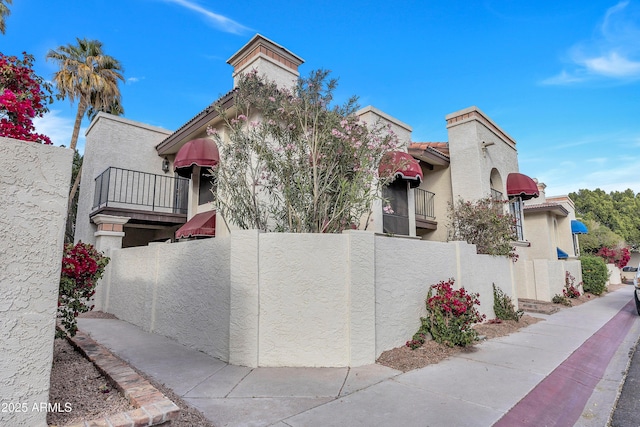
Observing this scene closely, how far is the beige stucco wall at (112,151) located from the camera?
12008 millimetres

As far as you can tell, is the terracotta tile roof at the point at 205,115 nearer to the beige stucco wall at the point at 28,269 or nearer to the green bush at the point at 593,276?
the beige stucco wall at the point at 28,269

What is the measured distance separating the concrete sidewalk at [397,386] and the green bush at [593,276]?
12.7 m

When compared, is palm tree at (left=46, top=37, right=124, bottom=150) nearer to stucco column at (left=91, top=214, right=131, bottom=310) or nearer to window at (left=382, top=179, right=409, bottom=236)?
stucco column at (left=91, top=214, right=131, bottom=310)

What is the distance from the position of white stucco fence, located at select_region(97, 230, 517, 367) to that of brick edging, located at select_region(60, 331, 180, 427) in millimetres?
1780

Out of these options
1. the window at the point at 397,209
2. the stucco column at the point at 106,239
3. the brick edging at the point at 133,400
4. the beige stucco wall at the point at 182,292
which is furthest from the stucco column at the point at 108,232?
the window at the point at 397,209

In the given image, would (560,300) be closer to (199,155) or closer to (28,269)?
(199,155)

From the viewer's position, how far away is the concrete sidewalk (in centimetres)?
363

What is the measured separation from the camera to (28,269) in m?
2.27

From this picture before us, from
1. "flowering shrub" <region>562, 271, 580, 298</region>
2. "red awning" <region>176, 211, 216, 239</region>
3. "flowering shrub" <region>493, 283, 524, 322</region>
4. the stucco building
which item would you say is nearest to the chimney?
the stucco building

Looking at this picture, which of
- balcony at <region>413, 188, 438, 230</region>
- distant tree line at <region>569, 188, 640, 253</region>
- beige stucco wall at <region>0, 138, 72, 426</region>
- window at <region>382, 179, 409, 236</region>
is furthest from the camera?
distant tree line at <region>569, 188, 640, 253</region>

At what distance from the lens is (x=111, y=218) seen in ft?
33.3

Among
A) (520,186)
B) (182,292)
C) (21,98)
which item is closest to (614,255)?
(520,186)

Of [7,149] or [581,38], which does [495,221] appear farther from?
[7,149]

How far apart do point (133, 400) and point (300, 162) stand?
484 cm
